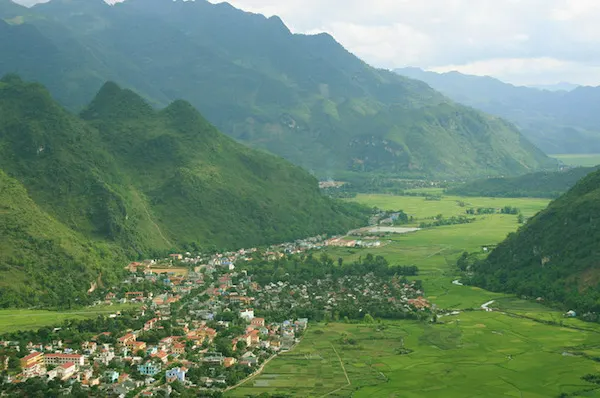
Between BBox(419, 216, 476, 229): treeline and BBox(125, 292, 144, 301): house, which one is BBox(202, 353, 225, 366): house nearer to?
BBox(125, 292, 144, 301): house

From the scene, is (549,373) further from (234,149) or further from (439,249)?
(234,149)

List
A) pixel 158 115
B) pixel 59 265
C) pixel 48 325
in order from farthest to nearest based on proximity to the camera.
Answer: pixel 158 115 → pixel 59 265 → pixel 48 325

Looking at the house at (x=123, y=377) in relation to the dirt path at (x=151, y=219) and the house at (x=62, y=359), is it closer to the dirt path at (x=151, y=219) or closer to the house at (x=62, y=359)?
the house at (x=62, y=359)

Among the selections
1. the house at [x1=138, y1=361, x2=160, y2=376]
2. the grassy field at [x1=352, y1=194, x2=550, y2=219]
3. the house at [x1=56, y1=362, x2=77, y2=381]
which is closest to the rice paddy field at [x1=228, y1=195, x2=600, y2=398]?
the house at [x1=138, y1=361, x2=160, y2=376]

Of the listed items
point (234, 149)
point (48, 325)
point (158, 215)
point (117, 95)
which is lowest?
point (48, 325)

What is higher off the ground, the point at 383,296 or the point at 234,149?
the point at 234,149

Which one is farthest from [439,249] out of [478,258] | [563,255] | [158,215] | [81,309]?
[81,309]
